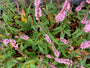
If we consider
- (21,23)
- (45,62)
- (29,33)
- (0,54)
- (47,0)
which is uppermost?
(47,0)

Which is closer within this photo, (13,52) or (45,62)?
(45,62)

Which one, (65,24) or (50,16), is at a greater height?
(50,16)

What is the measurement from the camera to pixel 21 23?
1.21 metres

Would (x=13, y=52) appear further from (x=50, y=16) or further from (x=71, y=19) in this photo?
(x=71, y=19)

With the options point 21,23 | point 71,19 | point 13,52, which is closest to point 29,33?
point 21,23

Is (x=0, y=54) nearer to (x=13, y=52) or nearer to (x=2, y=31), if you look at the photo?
(x=13, y=52)

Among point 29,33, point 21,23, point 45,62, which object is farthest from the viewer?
point 29,33

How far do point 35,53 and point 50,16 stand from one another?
473 millimetres

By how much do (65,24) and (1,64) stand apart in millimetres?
864

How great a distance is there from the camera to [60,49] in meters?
1.12

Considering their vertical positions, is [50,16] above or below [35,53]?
above

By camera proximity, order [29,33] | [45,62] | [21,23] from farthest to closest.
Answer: [29,33]
[21,23]
[45,62]

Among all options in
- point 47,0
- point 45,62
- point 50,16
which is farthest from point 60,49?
point 47,0

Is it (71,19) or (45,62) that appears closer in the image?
(45,62)
